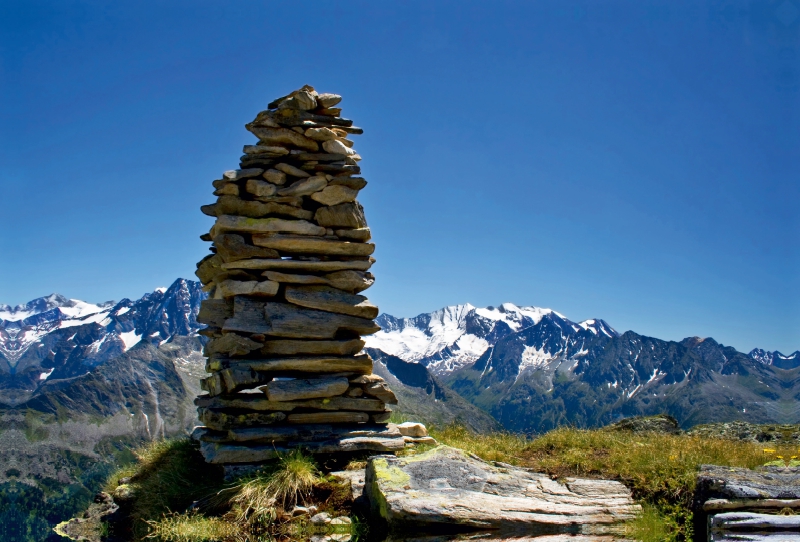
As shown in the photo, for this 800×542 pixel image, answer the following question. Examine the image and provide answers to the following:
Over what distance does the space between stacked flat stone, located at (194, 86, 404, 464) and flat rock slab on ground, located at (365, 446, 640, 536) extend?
108 inches

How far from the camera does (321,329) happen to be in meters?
12.4

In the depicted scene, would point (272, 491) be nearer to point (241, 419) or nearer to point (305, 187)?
point (241, 419)

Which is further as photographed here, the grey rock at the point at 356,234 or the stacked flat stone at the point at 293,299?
the grey rock at the point at 356,234

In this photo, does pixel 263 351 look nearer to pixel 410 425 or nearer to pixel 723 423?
pixel 410 425

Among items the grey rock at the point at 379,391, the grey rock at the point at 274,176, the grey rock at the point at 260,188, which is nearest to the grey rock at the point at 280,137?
the grey rock at the point at 274,176

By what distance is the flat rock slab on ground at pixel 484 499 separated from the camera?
7.65 metres

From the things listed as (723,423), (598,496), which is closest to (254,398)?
(598,496)

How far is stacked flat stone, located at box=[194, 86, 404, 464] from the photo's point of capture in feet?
38.5

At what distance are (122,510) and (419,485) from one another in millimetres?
7243

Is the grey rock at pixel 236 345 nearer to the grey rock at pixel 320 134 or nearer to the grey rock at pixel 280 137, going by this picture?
the grey rock at pixel 280 137

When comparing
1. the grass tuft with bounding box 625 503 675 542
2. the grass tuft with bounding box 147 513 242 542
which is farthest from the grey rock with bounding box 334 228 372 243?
the grass tuft with bounding box 625 503 675 542

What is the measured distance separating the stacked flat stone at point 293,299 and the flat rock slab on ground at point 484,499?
2731mm

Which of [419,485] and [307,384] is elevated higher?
[307,384]

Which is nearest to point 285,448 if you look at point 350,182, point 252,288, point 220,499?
point 220,499
